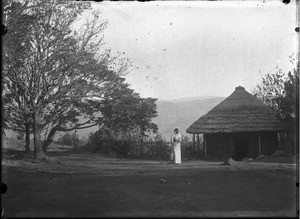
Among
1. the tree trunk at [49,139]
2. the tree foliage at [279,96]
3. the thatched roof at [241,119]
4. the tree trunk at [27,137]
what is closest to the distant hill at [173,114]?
the tree trunk at [49,139]

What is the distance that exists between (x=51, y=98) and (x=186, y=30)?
10.1 ft

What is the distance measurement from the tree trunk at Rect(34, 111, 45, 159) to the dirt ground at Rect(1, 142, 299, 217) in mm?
145

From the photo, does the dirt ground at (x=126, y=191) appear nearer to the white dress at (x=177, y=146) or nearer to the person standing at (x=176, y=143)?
the person standing at (x=176, y=143)

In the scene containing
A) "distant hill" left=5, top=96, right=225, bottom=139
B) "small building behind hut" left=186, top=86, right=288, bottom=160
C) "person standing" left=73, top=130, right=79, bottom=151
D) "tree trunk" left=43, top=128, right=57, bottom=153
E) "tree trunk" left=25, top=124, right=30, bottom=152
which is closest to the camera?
"tree trunk" left=25, top=124, right=30, bottom=152

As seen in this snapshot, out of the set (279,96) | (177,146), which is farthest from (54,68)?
(279,96)

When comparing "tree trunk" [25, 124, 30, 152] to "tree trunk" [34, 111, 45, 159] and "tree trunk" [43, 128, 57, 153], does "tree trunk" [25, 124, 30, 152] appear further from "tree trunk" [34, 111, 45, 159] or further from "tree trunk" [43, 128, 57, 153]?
"tree trunk" [43, 128, 57, 153]

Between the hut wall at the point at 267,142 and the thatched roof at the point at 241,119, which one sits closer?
the hut wall at the point at 267,142

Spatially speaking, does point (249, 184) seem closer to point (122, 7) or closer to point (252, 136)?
point (122, 7)

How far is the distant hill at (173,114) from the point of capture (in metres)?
6.52

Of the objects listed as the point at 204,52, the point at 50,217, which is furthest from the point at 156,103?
the point at 50,217

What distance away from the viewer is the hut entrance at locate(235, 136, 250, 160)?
15219 millimetres

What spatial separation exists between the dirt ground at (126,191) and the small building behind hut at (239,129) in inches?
264

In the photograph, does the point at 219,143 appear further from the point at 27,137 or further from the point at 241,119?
the point at 27,137

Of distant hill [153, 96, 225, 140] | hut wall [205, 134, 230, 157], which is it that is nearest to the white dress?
distant hill [153, 96, 225, 140]
